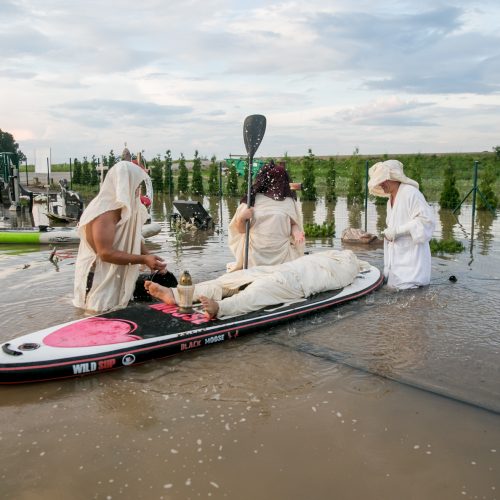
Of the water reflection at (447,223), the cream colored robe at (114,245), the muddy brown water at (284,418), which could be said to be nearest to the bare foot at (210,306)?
the muddy brown water at (284,418)

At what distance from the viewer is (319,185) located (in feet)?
111

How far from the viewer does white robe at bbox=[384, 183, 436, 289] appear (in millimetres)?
6566

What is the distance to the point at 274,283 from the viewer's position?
5.28 metres

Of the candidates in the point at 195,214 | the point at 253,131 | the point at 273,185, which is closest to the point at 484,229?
the point at 195,214

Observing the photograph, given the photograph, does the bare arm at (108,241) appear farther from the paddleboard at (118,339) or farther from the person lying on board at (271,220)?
the person lying on board at (271,220)

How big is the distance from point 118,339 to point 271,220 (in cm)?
298

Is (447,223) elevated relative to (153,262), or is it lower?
lower

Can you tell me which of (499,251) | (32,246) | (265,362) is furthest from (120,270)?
(499,251)

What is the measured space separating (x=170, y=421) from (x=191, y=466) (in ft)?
1.67

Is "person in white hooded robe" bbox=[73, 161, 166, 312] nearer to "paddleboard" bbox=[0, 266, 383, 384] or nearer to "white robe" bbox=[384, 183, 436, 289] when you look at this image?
"paddleboard" bbox=[0, 266, 383, 384]

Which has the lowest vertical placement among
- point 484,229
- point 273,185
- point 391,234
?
point 484,229

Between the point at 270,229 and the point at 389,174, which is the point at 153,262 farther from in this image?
the point at 389,174

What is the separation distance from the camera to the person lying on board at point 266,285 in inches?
195

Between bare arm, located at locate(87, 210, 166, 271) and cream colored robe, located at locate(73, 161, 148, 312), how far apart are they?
6cm
